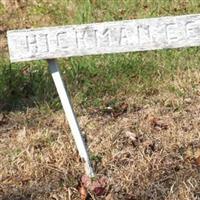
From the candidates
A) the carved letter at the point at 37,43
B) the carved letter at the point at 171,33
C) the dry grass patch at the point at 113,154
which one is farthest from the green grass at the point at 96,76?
the carved letter at the point at 171,33

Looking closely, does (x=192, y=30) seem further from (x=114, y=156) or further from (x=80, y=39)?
(x=114, y=156)

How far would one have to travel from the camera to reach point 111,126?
4.25 m

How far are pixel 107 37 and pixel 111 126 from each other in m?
1.18

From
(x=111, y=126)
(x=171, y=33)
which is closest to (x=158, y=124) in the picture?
(x=111, y=126)

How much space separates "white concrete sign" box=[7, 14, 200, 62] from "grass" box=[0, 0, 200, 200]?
75cm

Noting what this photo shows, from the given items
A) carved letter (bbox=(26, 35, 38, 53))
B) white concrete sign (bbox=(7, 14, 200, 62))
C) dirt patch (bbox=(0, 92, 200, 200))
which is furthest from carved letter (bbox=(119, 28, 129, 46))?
dirt patch (bbox=(0, 92, 200, 200))

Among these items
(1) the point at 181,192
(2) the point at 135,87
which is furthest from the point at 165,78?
(1) the point at 181,192

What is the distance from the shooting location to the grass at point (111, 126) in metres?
3.51

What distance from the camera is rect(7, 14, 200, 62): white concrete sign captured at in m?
3.13

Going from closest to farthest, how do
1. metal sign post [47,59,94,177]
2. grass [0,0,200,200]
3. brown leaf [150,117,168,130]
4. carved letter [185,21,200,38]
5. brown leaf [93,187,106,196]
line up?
carved letter [185,21,200,38] → metal sign post [47,59,94,177] → brown leaf [93,187,106,196] → grass [0,0,200,200] → brown leaf [150,117,168,130]

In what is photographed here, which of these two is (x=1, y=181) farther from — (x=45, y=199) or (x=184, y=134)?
(x=184, y=134)

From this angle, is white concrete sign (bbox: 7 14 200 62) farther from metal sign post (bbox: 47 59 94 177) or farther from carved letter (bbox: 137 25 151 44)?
metal sign post (bbox: 47 59 94 177)

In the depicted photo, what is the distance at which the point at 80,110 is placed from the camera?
15.1 feet

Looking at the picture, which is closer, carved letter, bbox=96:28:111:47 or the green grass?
carved letter, bbox=96:28:111:47
